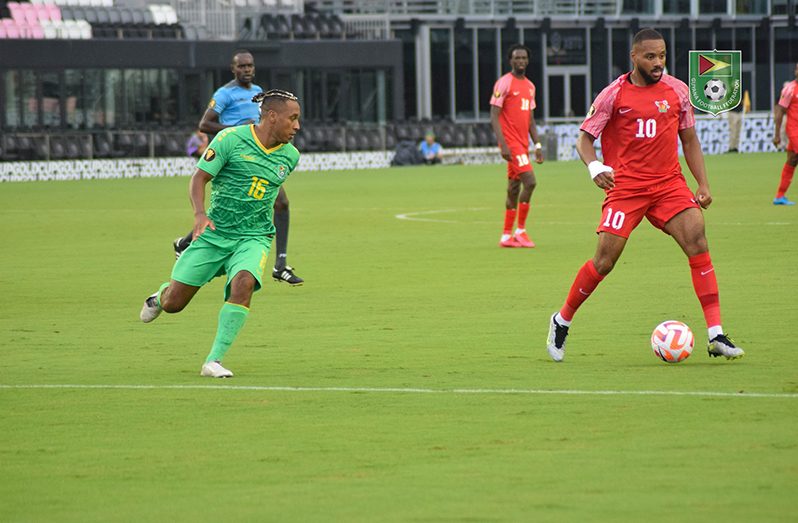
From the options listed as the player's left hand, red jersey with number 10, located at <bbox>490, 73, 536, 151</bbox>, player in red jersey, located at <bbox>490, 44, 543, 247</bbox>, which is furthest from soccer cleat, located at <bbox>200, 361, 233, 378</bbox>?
red jersey with number 10, located at <bbox>490, 73, 536, 151</bbox>

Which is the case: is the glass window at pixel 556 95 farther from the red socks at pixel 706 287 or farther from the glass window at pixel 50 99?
the red socks at pixel 706 287

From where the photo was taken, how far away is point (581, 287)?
34.2 feet

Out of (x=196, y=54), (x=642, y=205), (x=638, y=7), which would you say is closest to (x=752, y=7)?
(x=638, y=7)

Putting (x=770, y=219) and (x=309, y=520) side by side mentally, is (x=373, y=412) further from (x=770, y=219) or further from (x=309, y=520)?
(x=770, y=219)

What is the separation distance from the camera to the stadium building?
5069 cm

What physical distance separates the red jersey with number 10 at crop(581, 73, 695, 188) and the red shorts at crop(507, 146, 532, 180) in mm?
9708

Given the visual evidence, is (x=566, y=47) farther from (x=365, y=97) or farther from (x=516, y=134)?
(x=516, y=134)

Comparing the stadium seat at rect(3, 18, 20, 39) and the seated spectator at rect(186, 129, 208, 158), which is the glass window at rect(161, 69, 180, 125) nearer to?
the stadium seat at rect(3, 18, 20, 39)

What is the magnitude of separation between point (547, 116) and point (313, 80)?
43.1ft

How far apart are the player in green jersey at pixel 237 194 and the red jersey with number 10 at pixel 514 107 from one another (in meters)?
10.6

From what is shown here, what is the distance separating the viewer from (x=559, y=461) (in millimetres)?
7117

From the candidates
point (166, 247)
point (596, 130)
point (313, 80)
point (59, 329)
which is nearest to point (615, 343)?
point (596, 130)

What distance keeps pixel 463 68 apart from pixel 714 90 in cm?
3844

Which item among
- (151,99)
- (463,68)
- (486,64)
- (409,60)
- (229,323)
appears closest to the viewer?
(229,323)
